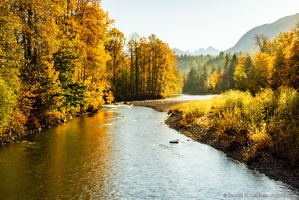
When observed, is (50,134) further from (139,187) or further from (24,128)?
(139,187)

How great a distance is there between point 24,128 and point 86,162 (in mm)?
11925

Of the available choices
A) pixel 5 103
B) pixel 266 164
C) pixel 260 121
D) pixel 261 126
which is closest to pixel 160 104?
pixel 260 121

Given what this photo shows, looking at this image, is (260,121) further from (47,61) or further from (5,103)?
(47,61)

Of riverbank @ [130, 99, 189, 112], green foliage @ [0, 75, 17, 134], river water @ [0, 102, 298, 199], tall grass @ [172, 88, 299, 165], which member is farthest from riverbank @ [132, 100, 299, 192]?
riverbank @ [130, 99, 189, 112]

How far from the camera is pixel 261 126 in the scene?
912 inches

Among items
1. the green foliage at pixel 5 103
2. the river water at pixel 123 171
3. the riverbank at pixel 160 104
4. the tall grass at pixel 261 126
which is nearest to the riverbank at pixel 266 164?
the tall grass at pixel 261 126

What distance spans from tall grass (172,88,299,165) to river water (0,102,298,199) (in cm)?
190

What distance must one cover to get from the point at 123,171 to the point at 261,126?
38.0 ft

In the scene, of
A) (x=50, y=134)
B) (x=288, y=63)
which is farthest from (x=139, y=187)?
(x=288, y=63)

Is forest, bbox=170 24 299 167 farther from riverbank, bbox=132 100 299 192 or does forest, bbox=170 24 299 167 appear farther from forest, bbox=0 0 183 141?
forest, bbox=0 0 183 141

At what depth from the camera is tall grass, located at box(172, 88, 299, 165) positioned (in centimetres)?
1945

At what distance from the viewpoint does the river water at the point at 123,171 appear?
14722 millimetres

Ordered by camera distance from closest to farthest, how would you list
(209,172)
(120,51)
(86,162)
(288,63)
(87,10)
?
(209,172) < (86,162) < (288,63) < (87,10) < (120,51)

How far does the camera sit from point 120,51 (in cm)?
8969
